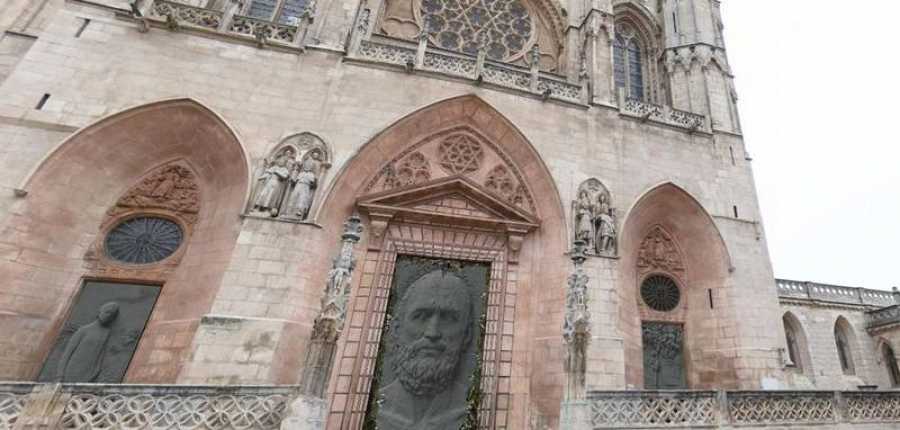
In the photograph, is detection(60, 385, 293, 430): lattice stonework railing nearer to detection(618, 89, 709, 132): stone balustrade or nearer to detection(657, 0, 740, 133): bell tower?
detection(618, 89, 709, 132): stone balustrade

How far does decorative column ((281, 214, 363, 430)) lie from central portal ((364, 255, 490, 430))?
2.39 m

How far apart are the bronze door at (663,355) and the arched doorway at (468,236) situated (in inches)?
113

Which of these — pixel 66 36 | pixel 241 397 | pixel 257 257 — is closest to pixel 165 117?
pixel 66 36

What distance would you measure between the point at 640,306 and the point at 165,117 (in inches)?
425

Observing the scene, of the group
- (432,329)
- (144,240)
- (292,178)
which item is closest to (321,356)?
(432,329)

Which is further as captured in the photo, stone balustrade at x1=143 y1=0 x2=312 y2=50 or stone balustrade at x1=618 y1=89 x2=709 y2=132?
stone balustrade at x1=618 y1=89 x2=709 y2=132

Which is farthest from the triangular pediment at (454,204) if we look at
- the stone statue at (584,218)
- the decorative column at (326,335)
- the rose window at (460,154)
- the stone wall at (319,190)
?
the decorative column at (326,335)

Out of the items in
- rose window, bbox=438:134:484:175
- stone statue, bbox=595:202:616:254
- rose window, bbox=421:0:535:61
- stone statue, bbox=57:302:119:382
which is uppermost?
rose window, bbox=421:0:535:61

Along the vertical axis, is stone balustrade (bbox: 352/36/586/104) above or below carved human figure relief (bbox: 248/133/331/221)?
above

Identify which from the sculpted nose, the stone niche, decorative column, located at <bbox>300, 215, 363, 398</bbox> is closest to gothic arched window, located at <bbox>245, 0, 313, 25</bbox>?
the stone niche

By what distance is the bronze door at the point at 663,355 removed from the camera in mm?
8086

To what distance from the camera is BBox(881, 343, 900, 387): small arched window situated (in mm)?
13961

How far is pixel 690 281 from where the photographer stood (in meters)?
9.06

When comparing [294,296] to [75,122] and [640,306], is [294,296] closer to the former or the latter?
[75,122]
